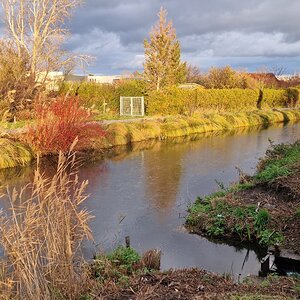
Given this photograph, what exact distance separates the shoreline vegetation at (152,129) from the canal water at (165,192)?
735mm

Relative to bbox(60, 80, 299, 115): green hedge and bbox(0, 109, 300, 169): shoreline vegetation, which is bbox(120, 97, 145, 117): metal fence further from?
bbox(0, 109, 300, 169): shoreline vegetation

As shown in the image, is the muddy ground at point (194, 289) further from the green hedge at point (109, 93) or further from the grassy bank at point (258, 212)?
the green hedge at point (109, 93)

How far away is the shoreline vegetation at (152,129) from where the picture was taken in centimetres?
1412

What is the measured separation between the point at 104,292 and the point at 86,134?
11978 millimetres

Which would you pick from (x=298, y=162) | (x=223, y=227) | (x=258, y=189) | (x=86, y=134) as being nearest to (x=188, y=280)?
(x=223, y=227)

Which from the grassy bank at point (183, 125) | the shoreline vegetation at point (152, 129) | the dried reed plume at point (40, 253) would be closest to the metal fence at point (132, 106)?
the shoreline vegetation at point (152, 129)

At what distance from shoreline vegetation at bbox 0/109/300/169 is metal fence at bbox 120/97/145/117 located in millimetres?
2207

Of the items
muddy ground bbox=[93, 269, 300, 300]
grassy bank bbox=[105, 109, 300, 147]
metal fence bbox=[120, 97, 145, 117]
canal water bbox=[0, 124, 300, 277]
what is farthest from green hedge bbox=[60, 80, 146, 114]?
muddy ground bbox=[93, 269, 300, 300]

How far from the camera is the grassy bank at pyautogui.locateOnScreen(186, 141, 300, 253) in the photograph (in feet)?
23.3

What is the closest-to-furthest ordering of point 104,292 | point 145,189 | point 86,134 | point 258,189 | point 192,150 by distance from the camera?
point 104,292 → point 258,189 → point 145,189 → point 86,134 → point 192,150

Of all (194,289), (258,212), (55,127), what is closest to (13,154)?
(55,127)

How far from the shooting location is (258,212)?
295 inches

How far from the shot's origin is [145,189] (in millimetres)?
11117

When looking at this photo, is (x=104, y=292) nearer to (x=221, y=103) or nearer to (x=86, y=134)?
(x=86, y=134)
